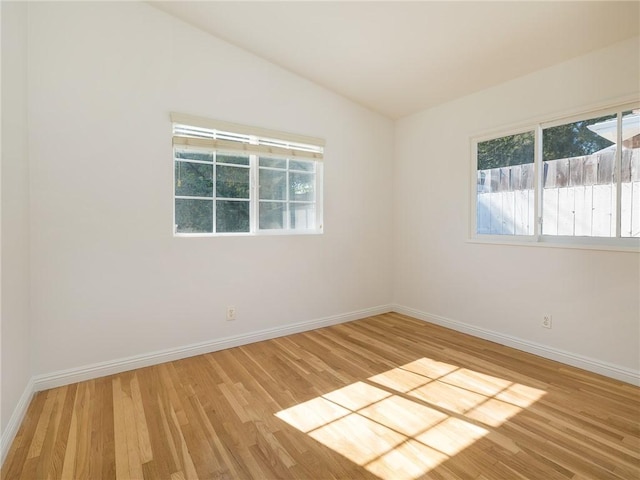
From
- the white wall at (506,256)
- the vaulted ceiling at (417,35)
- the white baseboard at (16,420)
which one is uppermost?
the vaulted ceiling at (417,35)

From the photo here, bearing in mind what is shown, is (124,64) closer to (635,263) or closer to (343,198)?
(343,198)

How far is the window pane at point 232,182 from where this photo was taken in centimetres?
303

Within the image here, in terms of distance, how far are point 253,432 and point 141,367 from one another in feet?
4.51

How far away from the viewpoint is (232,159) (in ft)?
10.2

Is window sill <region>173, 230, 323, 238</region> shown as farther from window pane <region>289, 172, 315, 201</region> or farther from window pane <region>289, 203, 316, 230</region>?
window pane <region>289, 172, 315, 201</region>

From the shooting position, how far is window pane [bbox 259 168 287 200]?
328 centimetres

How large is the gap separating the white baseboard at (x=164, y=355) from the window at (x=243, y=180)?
3.45 ft

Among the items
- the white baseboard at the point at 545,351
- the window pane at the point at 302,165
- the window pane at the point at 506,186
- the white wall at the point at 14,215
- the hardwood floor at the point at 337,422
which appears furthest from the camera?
the window pane at the point at 302,165

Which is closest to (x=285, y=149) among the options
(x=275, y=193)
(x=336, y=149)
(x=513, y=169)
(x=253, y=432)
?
(x=275, y=193)

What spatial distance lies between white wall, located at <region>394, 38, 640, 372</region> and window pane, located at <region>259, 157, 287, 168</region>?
1684 millimetres

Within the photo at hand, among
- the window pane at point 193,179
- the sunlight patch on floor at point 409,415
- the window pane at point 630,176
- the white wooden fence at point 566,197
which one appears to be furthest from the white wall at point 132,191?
the window pane at point 630,176

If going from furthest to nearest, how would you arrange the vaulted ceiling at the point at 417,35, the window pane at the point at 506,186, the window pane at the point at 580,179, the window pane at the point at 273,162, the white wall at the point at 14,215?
the window pane at the point at 273,162 < the window pane at the point at 506,186 < the window pane at the point at 580,179 < the vaulted ceiling at the point at 417,35 < the white wall at the point at 14,215

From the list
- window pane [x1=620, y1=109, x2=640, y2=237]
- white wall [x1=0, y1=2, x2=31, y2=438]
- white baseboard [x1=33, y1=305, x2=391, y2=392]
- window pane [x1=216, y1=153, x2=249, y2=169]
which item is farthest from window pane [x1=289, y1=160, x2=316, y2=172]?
window pane [x1=620, y1=109, x2=640, y2=237]

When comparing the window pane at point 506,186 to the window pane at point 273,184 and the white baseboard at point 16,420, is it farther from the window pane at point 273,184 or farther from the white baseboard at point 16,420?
the white baseboard at point 16,420
